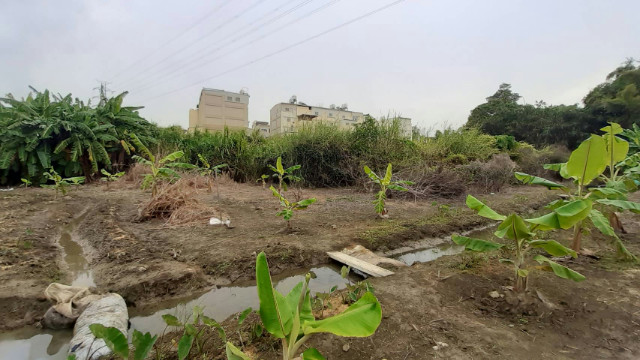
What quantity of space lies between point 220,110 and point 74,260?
118 feet

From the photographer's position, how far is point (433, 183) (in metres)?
8.18

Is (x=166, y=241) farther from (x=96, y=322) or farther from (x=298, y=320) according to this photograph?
(x=298, y=320)

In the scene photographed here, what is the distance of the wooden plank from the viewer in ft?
10.1

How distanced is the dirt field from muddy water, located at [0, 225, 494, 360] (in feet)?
0.37

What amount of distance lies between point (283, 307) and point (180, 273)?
2190 millimetres

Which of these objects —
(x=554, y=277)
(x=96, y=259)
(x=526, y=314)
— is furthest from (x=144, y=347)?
(x=554, y=277)

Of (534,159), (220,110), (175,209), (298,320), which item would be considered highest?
(220,110)

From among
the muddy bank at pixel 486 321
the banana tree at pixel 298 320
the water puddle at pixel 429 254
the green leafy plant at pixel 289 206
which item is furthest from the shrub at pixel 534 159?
the banana tree at pixel 298 320

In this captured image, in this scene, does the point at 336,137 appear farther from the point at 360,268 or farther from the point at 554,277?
the point at 554,277

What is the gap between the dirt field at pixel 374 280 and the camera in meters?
1.81

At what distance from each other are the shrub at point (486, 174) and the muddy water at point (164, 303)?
5928mm

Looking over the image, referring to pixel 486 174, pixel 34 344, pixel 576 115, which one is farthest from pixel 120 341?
pixel 576 115

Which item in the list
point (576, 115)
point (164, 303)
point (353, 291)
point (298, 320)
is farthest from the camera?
point (576, 115)

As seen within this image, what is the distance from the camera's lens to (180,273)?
290 centimetres
